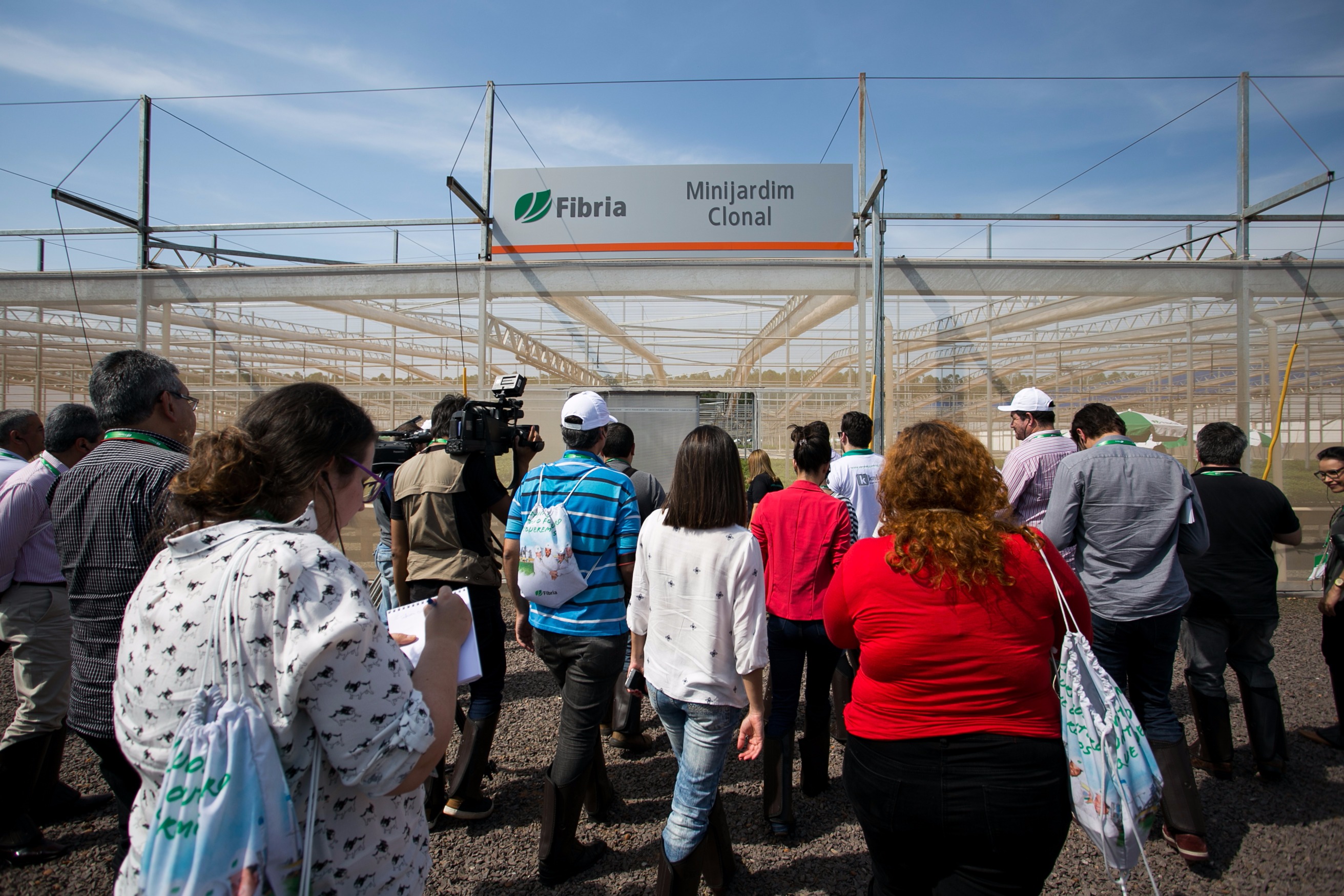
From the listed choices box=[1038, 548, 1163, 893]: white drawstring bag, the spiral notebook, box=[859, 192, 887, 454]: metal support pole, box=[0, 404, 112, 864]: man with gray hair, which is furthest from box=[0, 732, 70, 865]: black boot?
box=[859, 192, 887, 454]: metal support pole

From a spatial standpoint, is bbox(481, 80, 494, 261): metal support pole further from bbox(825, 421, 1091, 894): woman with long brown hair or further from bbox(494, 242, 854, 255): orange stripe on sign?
bbox(825, 421, 1091, 894): woman with long brown hair

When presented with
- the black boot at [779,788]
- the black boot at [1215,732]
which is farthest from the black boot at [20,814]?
the black boot at [1215,732]

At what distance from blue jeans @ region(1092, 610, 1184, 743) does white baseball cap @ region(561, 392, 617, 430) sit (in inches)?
95.5

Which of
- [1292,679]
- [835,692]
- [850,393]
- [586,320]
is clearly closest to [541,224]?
[586,320]

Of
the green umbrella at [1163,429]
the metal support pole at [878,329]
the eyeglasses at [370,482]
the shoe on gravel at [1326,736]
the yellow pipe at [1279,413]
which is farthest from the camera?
the green umbrella at [1163,429]

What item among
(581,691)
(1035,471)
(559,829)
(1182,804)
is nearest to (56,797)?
(559,829)

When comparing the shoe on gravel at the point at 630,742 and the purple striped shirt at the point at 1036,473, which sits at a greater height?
the purple striped shirt at the point at 1036,473

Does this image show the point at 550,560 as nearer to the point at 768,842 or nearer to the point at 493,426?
the point at 493,426

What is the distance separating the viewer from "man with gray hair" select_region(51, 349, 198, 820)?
1.99 metres

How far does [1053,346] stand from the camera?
24.1 feet

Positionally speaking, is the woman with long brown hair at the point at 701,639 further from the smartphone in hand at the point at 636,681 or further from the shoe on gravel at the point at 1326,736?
the shoe on gravel at the point at 1326,736

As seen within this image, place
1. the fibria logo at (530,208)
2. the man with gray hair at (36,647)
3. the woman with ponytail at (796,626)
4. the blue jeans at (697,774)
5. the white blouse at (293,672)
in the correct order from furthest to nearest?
the fibria logo at (530,208) < the woman with ponytail at (796,626) < the man with gray hair at (36,647) < the blue jeans at (697,774) < the white blouse at (293,672)

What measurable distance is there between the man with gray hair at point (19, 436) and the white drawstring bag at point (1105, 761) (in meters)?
5.00

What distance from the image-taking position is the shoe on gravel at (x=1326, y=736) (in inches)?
142
